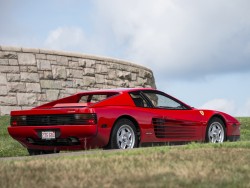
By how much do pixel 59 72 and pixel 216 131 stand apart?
34.8ft

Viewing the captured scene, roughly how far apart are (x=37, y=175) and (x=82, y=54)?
53.1 ft

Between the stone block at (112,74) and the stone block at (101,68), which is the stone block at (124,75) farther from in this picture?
the stone block at (101,68)

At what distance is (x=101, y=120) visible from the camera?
9.35 metres

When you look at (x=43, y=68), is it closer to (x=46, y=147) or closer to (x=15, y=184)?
(x=46, y=147)

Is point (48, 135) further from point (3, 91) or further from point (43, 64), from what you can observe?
point (43, 64)

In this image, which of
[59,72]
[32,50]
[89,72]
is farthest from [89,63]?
[32,50]

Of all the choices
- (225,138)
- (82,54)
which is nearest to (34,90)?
(82,54)

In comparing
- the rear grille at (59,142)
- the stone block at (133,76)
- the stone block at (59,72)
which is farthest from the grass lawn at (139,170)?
the stone block at (133,76)

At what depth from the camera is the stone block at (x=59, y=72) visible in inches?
829

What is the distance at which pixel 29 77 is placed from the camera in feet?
66.9

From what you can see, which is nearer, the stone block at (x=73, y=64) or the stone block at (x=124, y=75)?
the stone block at (x=73, y=64)

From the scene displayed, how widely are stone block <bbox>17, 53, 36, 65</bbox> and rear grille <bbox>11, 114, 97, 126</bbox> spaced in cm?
1034

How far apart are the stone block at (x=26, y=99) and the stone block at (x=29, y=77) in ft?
1.67

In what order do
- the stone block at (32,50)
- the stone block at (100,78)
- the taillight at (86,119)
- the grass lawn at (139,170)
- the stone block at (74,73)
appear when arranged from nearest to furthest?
1. the grass lawn at (139,170)
2. the taillight at (86,119)
3. the stone block at (32,50)
4. the stone block at (74,73)
5. the stone block at (100,78)
